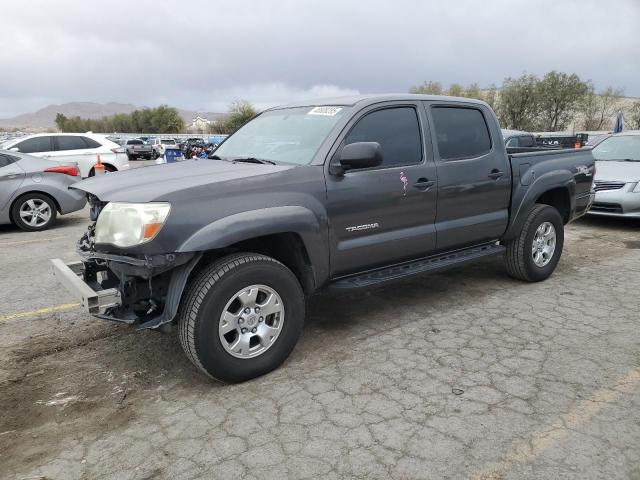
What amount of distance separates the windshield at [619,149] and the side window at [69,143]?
456 inches

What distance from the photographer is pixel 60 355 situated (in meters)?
3.88

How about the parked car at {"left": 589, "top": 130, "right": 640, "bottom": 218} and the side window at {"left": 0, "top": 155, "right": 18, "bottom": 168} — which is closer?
the parked car at {"left": 589, "top": 130, "right": 640, "bottom": 218}

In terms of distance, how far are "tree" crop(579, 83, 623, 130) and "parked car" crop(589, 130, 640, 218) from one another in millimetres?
41418

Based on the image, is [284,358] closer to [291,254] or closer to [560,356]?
[291,254]

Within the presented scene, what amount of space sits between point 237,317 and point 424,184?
189 cm

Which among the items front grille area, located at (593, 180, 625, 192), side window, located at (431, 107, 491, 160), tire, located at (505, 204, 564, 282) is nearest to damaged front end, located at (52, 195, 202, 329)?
side window, located at (431, 107, 491, 160)

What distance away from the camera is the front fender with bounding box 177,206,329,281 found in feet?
10.1

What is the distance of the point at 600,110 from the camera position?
4725 centimetres

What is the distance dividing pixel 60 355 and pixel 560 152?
510 centimetres

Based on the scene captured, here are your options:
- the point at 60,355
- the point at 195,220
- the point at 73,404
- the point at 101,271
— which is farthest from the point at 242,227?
the point at 60,355

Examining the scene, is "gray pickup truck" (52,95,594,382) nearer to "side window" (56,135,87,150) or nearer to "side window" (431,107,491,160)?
"side window" (431,107,491,160)

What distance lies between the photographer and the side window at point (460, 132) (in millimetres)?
4449

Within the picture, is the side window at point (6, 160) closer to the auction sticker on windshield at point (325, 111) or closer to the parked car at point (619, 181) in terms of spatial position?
the auction sticker on windshield at point (325, 111)

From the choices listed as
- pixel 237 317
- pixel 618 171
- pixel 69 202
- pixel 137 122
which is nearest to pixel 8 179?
pixel 69 202
